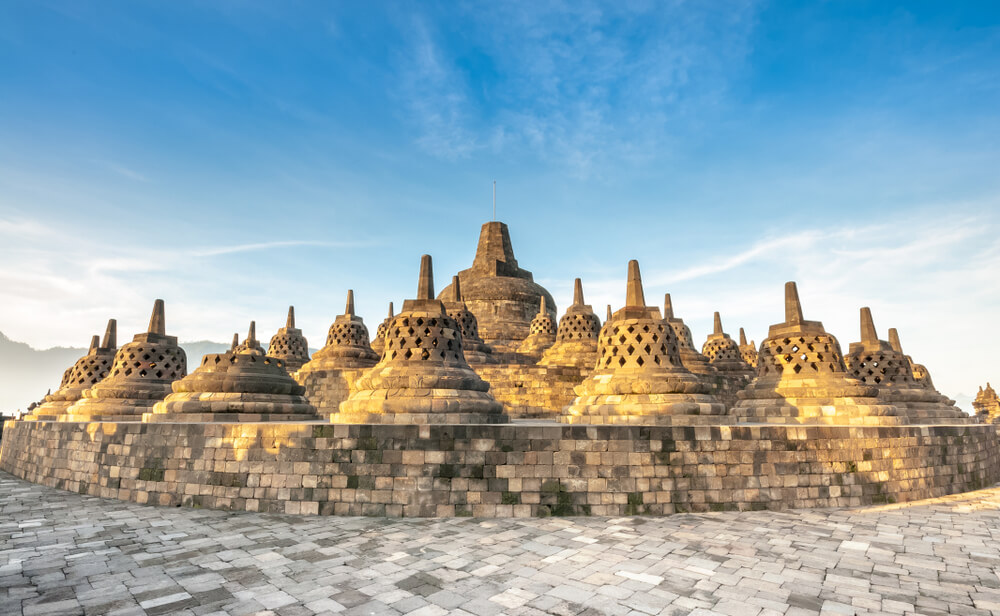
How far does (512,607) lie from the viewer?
4.45 meters

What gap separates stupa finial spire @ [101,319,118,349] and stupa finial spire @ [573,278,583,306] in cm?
1790

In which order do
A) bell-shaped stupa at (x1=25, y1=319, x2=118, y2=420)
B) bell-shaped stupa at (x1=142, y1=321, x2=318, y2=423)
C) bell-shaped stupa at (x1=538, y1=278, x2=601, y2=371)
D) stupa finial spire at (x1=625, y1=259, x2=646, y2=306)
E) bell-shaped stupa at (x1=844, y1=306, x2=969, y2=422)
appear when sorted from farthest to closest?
bell-shaped stupa at (x1=538, y1=278, x2=601, y2=371)
bell-shaped stupa at (x1=25, y1=319, x2=118, y2=420)
bell-shaped stupa at (x1=844, y1=306, x2=969, y2=422)
stupa finial spire at (x1=625, y1=259, x2=646, y2=306)
bell-shaped stupa at (x1=142, y1=321, x2=318, y2=423)

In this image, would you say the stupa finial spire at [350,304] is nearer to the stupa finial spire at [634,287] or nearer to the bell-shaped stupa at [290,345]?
the bell-shaped stupa at [290,345]

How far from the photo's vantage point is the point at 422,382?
983 centimetres

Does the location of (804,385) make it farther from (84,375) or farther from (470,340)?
(84,375)

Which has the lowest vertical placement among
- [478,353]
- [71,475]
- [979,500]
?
[979,500]

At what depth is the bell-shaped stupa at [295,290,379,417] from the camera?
1805 cm

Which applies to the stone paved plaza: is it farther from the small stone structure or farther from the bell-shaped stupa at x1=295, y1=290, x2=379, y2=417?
the small stone structure

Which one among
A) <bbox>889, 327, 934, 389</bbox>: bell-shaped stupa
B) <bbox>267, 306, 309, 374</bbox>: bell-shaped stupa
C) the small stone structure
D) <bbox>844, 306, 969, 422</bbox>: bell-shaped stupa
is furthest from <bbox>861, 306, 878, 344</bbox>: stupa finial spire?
the small stone structure

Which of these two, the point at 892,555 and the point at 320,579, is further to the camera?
the point at 892,555

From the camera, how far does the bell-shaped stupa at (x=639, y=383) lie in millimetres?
9820

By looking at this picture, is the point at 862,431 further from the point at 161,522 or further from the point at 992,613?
the point at 161,522

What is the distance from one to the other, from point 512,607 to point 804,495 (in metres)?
6.58

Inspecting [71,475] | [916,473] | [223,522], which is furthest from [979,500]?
[71,475]
